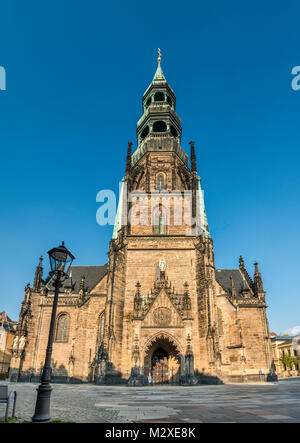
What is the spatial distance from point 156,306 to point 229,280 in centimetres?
1642

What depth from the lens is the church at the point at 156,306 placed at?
2591cm

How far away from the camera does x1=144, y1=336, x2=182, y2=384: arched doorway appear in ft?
86.7

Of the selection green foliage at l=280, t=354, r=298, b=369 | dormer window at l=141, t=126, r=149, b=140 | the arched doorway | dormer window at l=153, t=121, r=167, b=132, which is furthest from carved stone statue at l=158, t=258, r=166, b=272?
green foliage at l=280, t=354, r=298, b=369

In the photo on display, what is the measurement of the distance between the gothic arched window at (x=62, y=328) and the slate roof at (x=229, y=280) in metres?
18.9

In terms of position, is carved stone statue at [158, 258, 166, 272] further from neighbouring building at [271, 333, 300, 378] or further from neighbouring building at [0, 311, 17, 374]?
neighbouring building at [271, 333, 300, 378]

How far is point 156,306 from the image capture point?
27.2 meters

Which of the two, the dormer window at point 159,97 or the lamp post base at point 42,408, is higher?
the dormer window at point 159,97

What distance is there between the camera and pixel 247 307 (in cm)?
3431

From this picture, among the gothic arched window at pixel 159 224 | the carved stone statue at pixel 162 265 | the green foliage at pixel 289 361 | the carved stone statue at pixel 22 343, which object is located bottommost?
the green foliage at pixel 289 361

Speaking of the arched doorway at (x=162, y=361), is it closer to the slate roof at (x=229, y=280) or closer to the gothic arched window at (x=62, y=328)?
the gothic arched window at (x=62, y=328)

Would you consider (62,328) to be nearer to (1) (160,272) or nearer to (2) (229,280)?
(1) (160,272)

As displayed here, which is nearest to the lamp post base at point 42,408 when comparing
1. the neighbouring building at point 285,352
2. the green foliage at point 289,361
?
the neighbouring building at point 285,352

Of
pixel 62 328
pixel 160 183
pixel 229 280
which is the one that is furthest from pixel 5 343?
pixel 160 183
